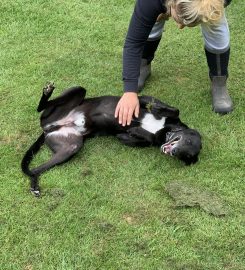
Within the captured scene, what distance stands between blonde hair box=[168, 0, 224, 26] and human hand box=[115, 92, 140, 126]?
0.74m

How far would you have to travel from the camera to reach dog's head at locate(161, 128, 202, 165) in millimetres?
3746

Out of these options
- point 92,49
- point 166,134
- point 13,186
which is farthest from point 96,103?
point 92,49

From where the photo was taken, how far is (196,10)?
3.28 meters

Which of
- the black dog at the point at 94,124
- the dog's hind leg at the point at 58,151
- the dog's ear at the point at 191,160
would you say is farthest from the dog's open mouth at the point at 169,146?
the dog's hind leg at the point at 58,151

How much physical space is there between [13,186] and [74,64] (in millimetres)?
1889

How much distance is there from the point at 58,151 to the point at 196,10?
1490 millimetres

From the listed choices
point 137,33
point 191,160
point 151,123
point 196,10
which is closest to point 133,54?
point 137,33

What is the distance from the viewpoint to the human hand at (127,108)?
3.80 m

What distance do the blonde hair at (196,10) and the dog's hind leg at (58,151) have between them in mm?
1280

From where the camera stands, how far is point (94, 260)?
3.03 metres

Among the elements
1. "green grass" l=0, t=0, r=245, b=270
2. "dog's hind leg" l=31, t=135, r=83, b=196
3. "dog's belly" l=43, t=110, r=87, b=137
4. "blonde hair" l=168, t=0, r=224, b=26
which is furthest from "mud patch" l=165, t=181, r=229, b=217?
"blonde hair" l=168, t=0, r=224, b=26

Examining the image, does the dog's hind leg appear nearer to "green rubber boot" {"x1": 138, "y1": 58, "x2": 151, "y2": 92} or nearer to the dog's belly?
the dog's belly

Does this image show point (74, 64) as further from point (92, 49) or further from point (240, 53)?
point (240, 53)

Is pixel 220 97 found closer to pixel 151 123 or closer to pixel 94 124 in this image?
pixel 151 123
